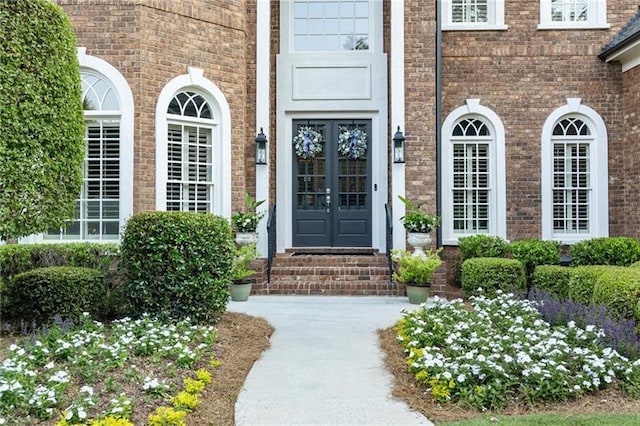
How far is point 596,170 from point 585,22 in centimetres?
290

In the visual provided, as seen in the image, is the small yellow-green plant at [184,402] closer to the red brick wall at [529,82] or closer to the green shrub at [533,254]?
the green shrub at [533,254]

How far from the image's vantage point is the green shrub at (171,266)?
229 inches

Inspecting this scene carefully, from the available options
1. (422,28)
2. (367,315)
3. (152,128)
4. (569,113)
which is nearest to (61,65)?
(152,128)

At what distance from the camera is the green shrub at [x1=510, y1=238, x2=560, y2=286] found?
9258mm

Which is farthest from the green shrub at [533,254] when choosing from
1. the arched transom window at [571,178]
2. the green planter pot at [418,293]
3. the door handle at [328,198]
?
the door handle at [328,198]

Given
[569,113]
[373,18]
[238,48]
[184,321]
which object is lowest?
[184,321]

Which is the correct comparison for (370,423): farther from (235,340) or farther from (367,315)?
(367,315)

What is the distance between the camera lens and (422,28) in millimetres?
9680

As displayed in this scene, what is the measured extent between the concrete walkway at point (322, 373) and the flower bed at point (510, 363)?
→ 40 centimetres

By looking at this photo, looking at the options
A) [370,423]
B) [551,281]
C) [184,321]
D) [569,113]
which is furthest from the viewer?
[569,113]

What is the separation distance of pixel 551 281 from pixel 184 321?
531 centimetres

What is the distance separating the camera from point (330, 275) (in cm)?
924

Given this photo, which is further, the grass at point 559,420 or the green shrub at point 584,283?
the green shrub at point 584,283

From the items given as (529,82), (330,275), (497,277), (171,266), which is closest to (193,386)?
(171,266)
